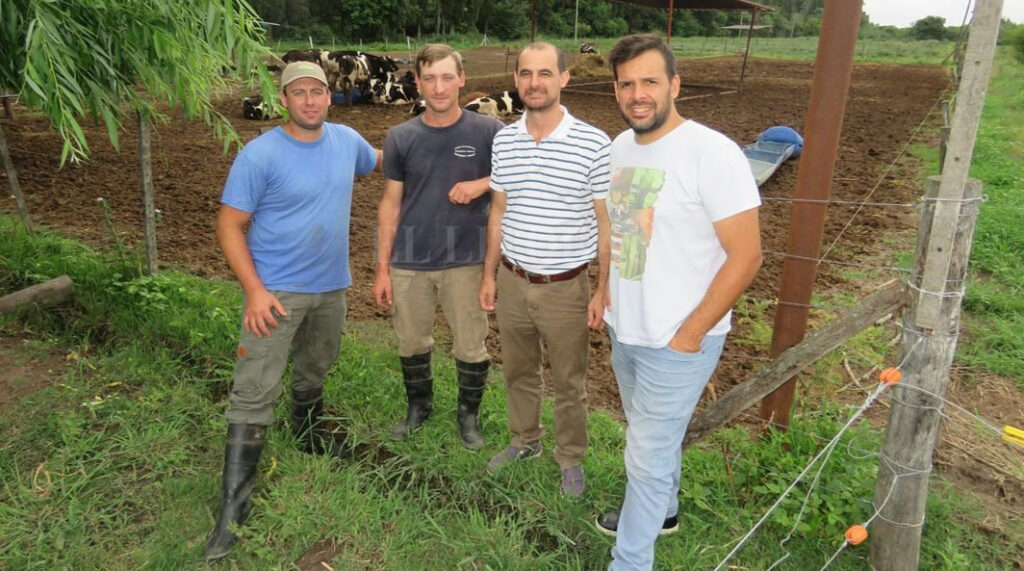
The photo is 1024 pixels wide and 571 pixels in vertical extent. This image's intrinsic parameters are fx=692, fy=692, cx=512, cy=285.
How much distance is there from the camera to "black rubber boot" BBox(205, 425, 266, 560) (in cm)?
269

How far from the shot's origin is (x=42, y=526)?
2.76 metres

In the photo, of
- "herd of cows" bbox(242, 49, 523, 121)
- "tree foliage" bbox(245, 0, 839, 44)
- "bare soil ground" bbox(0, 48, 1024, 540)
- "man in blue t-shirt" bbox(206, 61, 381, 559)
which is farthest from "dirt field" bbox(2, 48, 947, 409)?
"tree foliage" bbox(245, 0, 839, 44)

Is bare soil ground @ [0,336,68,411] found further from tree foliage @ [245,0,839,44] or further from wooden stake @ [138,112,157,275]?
tree foliage @ [245,0,839,44]

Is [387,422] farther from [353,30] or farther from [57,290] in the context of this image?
[353,30]

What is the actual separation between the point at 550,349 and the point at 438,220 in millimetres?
739

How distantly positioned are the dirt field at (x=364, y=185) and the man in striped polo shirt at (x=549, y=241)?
3.44 feet

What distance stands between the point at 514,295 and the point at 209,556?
1519 millimetres

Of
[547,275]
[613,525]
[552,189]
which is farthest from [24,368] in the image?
[613,525]

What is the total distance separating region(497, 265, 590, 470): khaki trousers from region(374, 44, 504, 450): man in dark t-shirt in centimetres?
28

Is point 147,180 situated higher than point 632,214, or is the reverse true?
point 632,214

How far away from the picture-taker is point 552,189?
8.35 feet

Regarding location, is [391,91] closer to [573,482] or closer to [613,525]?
[573,482]

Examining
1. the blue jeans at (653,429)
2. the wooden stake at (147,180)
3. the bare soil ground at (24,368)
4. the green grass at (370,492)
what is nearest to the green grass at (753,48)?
the wooden stake at (147,180)

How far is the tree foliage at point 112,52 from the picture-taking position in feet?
8.45
